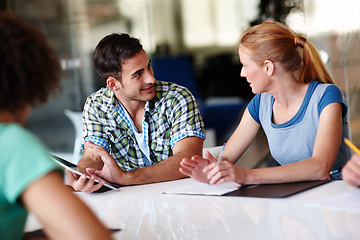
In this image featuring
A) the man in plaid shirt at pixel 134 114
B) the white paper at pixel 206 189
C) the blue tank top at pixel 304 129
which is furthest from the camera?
the man in plaid shirt at pixel 134 114

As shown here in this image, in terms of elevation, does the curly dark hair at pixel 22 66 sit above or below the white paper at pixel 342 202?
above

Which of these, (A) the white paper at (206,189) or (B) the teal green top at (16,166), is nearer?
(B) the teal green top at (16,166)

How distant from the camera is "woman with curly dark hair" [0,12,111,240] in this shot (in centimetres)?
67

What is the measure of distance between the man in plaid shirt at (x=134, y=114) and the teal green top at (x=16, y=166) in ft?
4.42

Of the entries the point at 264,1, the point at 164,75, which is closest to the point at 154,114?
the point at 164,75

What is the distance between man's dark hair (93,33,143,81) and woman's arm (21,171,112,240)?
1.53 meters

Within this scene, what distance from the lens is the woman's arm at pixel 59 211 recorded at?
2.18 feet

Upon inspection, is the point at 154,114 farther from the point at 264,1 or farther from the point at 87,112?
the point at 264,1

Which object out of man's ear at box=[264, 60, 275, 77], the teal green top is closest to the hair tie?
man's ear at box=[264, 60, 275, 77]

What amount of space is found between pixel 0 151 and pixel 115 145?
1.46 m

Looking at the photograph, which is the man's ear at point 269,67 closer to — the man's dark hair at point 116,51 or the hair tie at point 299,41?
the hair tie at point 299,41

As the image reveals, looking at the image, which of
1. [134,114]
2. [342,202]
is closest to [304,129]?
[342,202]

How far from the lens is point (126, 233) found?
43.1 inches

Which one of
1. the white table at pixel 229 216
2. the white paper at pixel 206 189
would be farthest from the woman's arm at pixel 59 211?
the white paper at pixel 206 189
